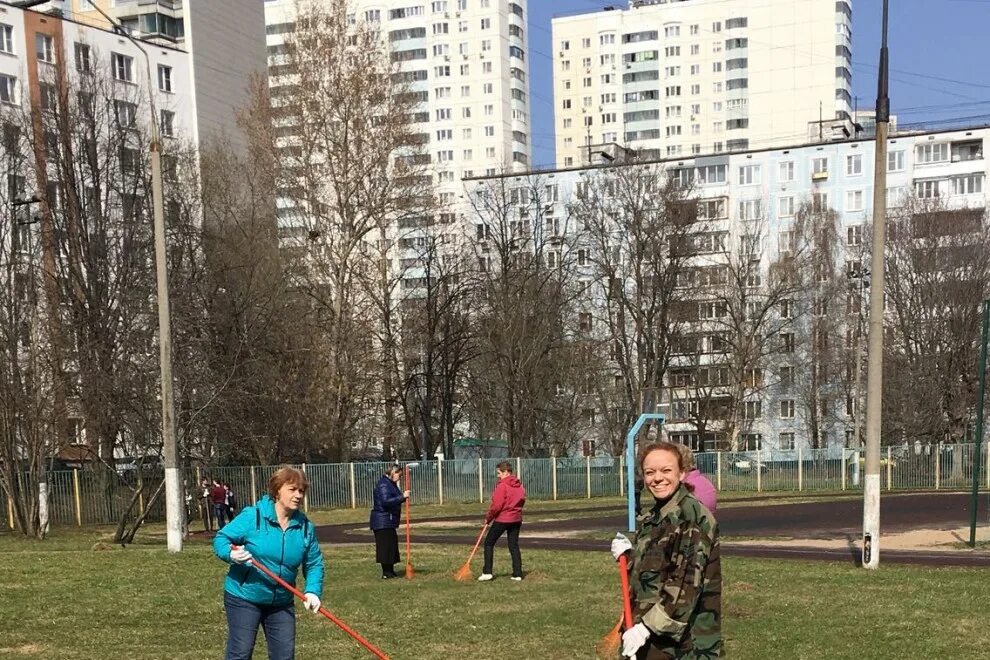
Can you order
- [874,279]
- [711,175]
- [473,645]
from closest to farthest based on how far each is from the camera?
[473,645]
[874,279]
[711,175]

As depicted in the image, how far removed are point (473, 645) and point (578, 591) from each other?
12.9ft

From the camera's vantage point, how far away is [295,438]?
42156 millimetres

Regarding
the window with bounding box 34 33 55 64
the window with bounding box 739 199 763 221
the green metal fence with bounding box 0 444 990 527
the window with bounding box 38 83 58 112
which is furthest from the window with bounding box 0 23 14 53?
the window with bounding box 739 199 763 221

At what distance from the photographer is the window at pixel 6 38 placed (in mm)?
53906

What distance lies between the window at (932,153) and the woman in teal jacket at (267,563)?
Answer: 73844mm

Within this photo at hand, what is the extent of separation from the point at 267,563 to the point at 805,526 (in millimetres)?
22523

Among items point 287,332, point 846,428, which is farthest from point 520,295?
point 846,428

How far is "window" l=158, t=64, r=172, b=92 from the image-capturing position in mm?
61781

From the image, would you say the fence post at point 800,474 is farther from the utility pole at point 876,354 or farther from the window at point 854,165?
the window at point 854,165

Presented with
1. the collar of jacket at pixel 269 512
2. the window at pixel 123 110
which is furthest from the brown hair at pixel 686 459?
the window at pixel 123 110

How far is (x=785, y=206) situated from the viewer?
76688 millimetres

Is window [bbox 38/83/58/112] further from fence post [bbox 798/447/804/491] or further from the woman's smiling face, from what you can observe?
the woman's smiling face

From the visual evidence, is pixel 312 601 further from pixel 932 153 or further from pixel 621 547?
pixel 932 153

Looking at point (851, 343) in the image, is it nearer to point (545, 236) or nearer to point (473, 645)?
point (545, 236)
